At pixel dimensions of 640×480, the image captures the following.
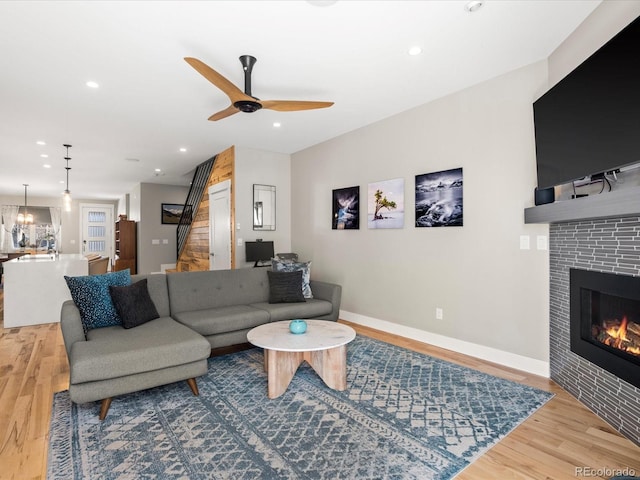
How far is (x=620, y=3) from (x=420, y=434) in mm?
2877

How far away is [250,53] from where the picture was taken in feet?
9.23

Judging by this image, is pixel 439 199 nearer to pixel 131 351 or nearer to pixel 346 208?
pixel 346 208

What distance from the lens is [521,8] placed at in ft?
7.47

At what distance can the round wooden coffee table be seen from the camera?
8.10ft

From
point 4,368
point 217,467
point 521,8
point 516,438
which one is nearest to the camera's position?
point 217,467

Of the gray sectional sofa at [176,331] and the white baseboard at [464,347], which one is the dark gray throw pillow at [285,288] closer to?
the gray sectional sofa at [176,331]

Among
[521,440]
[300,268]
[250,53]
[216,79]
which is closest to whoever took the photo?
[521,440]

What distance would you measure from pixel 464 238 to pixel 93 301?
11.2ft

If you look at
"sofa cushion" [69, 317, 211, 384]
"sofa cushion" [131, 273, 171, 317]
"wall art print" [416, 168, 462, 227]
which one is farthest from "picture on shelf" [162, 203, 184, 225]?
"wall art print" [416, 168, 462, 227]

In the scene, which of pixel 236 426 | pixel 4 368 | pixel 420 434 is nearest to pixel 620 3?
pixel 420 434

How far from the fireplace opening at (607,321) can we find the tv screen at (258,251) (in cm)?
403

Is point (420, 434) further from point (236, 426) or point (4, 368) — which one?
point (4, 368)

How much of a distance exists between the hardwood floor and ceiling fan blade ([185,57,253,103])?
247 cm

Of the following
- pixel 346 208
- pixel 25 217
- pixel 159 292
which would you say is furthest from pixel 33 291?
pixel 25 217
